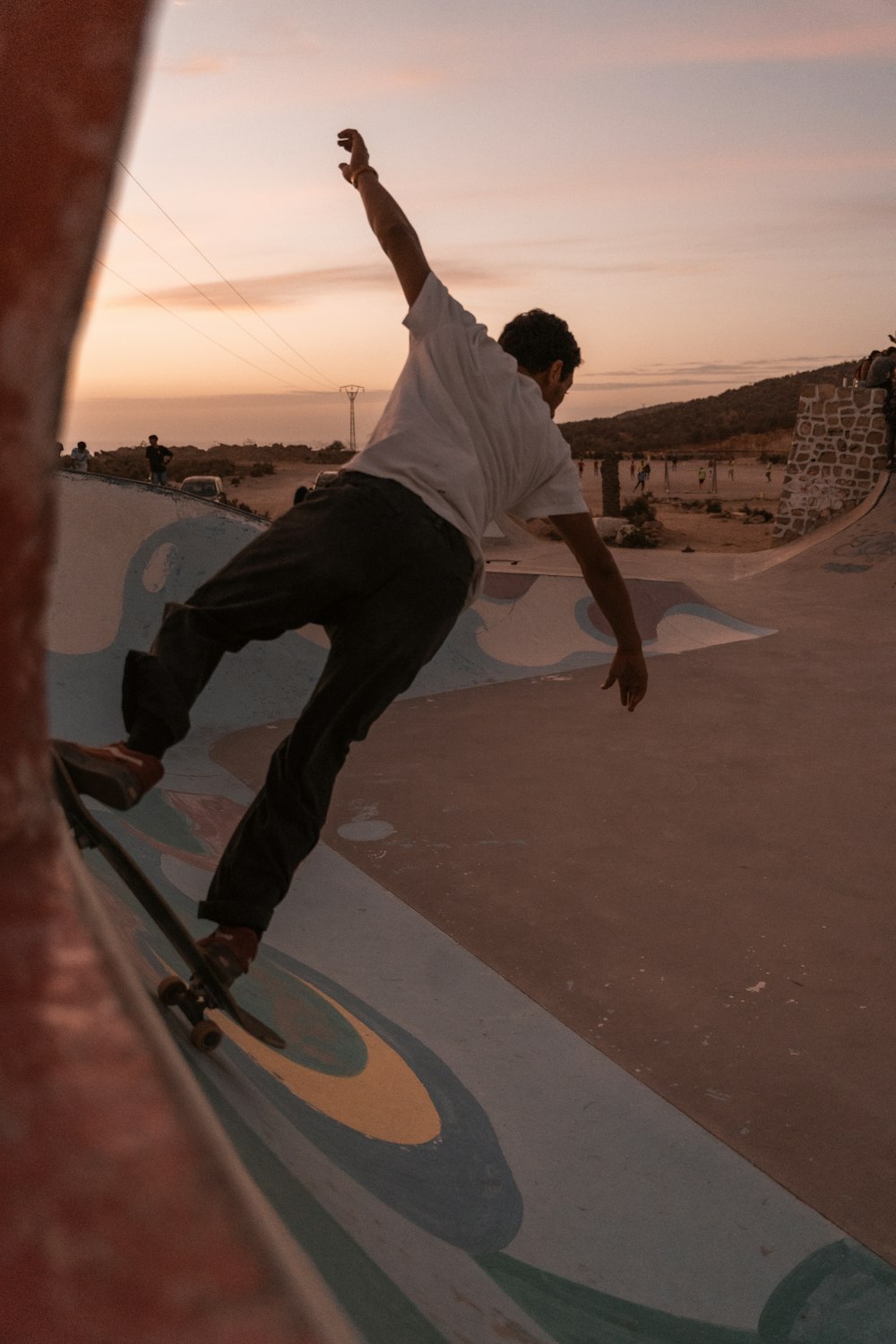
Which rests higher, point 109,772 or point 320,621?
point 320,621

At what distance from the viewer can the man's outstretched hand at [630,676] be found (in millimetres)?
2879

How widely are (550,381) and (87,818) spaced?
185 cm

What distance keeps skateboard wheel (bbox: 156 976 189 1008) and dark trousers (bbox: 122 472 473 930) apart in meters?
0.24

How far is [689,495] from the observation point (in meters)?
42.3

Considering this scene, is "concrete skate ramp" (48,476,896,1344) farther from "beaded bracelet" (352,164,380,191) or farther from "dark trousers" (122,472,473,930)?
"beaded bracelet" (352,164,380,191)

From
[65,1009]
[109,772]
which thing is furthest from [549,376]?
[65,1009]

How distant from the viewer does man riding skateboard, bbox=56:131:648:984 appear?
2291 mm

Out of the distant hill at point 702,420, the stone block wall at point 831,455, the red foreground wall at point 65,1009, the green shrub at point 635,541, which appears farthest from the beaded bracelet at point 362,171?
the distant hill at point 702,420

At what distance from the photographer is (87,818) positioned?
64.3 inches

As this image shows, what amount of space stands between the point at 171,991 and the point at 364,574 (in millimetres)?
961

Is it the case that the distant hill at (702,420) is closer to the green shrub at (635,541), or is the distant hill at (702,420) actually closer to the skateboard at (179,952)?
the green shrub at (635,541)

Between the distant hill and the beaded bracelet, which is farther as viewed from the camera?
the distant hill

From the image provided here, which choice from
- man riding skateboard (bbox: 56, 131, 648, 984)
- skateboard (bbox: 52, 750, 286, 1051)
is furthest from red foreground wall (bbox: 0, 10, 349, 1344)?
man riding skateboard (bbox: 56, 131, 648, 984)

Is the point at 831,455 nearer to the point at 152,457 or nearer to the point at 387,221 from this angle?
the point at 152,457
